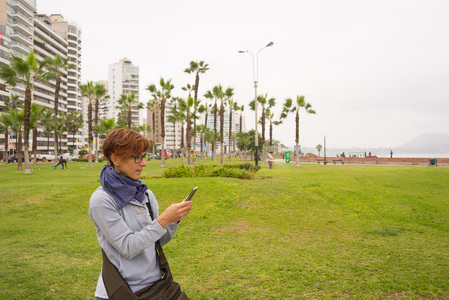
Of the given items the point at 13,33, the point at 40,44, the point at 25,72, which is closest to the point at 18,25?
the point at 13,33

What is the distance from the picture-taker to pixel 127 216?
1917 millimetres

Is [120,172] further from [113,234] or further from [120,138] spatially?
[113,234]

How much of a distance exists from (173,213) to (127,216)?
309 millimetres

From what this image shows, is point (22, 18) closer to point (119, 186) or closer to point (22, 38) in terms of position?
point (22, 38)

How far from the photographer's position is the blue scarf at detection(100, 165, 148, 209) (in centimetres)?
187

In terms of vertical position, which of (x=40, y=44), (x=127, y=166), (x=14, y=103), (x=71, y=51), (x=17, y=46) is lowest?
(x=127, y=166)

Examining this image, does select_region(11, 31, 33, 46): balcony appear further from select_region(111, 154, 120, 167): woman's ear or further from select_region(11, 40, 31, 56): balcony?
select_region(111, 154, 120, 167): woman's ear

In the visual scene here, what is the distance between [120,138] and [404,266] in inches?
218

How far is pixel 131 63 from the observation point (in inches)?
5384

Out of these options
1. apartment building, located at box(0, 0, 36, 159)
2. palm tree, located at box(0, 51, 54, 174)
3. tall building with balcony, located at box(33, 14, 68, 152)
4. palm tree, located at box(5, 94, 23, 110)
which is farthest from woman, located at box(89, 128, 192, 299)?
tall building with balcony, located at box(33, 14, 68, 152)

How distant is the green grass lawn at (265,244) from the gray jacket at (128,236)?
261cm

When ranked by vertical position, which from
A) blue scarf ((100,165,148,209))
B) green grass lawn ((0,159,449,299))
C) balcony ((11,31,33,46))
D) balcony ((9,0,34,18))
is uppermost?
balcony ((9,0,34,18))

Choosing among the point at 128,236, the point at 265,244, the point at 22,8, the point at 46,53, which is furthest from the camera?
the point at 46,53

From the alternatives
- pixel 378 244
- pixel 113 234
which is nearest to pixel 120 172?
pixel 113 234
